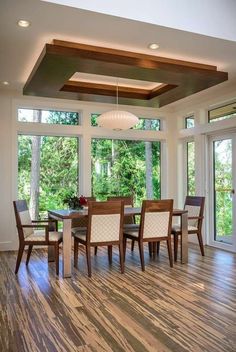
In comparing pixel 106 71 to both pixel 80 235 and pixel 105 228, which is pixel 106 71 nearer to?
pixel 105 228

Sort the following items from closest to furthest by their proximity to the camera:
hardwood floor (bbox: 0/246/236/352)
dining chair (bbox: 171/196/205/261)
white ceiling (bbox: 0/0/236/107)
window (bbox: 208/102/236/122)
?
hardwood floor (bbox: 0/246/236/352) < white ceiling (bbox: 0/0/236/107) < dining chair (bbox: 171/196/205/261) < window (bbox: 208/102/236/122)

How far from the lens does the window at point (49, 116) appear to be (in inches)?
231

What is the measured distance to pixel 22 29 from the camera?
3.32m

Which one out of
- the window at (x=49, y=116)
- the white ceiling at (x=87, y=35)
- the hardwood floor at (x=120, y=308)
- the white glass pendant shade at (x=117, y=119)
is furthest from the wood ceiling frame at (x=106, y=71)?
the hardwood floor at (x=120, y=308)

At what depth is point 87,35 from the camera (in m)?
3.49

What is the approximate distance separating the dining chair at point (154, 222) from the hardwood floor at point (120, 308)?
16.3 inches

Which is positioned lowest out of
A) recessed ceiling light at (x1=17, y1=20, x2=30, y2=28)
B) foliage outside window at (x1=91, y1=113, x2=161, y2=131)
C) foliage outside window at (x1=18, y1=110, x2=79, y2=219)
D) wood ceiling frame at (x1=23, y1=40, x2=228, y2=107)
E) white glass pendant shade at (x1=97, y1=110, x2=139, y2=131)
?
foliage outside window at (x1=18, y1=110, x2=79, y2=219)

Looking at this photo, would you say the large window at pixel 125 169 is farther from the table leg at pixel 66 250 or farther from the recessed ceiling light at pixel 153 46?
the recessed ceiling light at pixel 153 46

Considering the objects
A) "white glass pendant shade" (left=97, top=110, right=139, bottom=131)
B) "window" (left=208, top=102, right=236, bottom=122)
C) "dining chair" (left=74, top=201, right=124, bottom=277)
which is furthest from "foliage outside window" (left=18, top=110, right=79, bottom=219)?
"window" (left=208, top=102, right=236, bottom=122)

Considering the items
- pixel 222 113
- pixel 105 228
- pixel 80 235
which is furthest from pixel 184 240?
pixel 222 113

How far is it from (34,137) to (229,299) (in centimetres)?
433

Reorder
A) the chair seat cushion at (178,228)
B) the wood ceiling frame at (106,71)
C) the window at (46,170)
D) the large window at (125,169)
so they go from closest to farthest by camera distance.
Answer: the wood ceiling frame at (106,71)
the chair seat cushion at (178,228)
the window at (46,170)
the large window at (125,169)

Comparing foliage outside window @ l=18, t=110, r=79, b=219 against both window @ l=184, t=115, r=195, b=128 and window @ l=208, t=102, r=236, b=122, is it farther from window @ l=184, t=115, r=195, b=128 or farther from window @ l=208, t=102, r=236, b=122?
window @ l=208, t=102, r=236, b=122

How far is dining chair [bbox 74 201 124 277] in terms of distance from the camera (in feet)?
13.0
